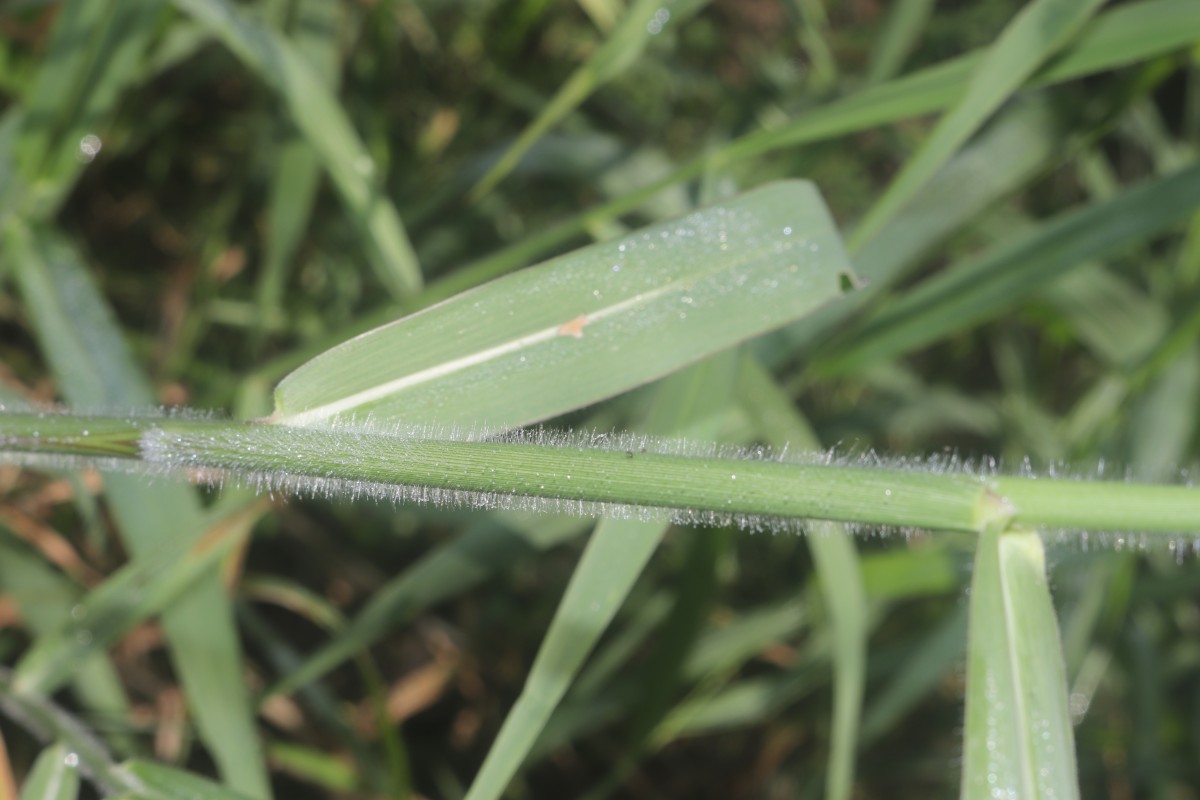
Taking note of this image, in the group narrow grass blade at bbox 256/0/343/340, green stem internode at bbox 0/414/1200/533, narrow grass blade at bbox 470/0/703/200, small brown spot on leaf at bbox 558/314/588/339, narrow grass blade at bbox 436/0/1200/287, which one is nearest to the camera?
green stem internode at bbox 0/414/1200/533

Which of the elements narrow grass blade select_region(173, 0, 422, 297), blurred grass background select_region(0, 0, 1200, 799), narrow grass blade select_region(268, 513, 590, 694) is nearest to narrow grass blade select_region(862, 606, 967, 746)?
blurred grass background select_region(0, 0, 1200, 799)

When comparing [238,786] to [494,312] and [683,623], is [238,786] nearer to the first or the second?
[683,623]

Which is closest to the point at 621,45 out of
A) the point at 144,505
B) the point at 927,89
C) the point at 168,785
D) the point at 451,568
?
the point at 927,89

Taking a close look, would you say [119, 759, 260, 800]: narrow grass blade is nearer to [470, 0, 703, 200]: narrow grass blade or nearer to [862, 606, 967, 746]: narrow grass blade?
[470, 0, 703, 200]: narrow grass blade

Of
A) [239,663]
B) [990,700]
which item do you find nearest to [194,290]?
[239,663]

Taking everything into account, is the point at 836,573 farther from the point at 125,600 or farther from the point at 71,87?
the point at 71,87
